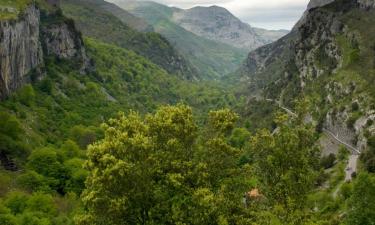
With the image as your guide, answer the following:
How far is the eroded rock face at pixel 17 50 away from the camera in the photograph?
157875mm

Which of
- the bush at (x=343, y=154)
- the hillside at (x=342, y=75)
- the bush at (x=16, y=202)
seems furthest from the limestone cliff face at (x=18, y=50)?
the bush at (x=343, y=154)

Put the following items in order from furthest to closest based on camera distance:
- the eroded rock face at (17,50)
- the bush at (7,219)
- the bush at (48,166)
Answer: the eroded rock face at (17,50)
the bush at (48,166)
the bush at (7,219)

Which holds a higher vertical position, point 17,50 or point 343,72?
point 343,72

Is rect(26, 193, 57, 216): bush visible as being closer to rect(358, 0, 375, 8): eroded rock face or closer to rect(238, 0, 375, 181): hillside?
rect(238, 0, 375, 181): hillside

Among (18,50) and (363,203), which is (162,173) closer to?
(363,203)

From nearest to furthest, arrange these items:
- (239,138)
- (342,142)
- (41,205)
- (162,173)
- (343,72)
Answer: (162,173) → (41,205) → (342,142) → (343,72) → (239,138)

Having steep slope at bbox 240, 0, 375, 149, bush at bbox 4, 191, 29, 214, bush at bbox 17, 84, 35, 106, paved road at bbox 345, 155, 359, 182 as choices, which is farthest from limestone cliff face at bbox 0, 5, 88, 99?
paved road at bbox 345, 155, 359, 182

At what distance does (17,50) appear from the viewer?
170125 millimetres

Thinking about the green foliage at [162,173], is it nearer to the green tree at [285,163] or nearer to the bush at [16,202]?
the green tree at [285,163]

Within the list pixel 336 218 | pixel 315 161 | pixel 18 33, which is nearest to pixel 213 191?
pixel 315 161

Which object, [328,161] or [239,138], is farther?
[239,138]

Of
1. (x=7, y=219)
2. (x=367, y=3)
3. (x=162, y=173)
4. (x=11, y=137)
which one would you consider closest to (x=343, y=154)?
(x=7, y=219)

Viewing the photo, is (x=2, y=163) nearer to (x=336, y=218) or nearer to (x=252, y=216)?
(x=336, y=218)

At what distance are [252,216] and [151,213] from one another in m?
9.23
